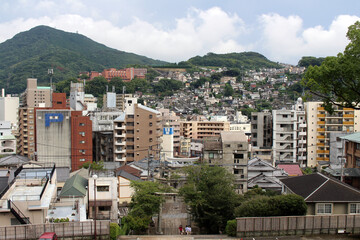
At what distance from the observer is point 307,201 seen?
16.1m

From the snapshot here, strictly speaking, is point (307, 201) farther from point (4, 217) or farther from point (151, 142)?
point (151, 142)

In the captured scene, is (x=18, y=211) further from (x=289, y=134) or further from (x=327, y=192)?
(x=289, y=134)

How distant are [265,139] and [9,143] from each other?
1309 inches

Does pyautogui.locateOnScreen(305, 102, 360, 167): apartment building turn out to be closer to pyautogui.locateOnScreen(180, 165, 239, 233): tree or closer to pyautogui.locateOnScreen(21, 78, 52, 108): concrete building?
pyautogui.locateOnScreen(180, 165, 239, 233): tree

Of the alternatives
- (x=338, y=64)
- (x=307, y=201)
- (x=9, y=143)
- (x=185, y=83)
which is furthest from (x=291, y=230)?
(x=185, y=83)

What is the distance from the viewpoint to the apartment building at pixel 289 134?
150ft

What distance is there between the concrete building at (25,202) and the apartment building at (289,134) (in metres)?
33.2

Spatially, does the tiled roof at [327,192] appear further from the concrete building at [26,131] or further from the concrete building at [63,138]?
the concrete building at [26,131]

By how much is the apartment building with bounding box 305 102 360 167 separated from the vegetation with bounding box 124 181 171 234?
30852 mm

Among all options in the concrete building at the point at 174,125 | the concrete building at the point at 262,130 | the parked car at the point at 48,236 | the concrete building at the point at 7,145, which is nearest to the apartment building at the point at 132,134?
the concrete building at the point at 262,130

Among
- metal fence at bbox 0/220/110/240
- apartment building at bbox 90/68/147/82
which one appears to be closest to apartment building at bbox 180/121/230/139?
metal fence at bbox 0/220/110/240

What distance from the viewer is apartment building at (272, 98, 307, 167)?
150ft

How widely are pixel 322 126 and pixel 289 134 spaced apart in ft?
15.3

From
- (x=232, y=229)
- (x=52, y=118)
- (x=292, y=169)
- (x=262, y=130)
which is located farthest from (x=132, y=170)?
(x=262, y=130)
